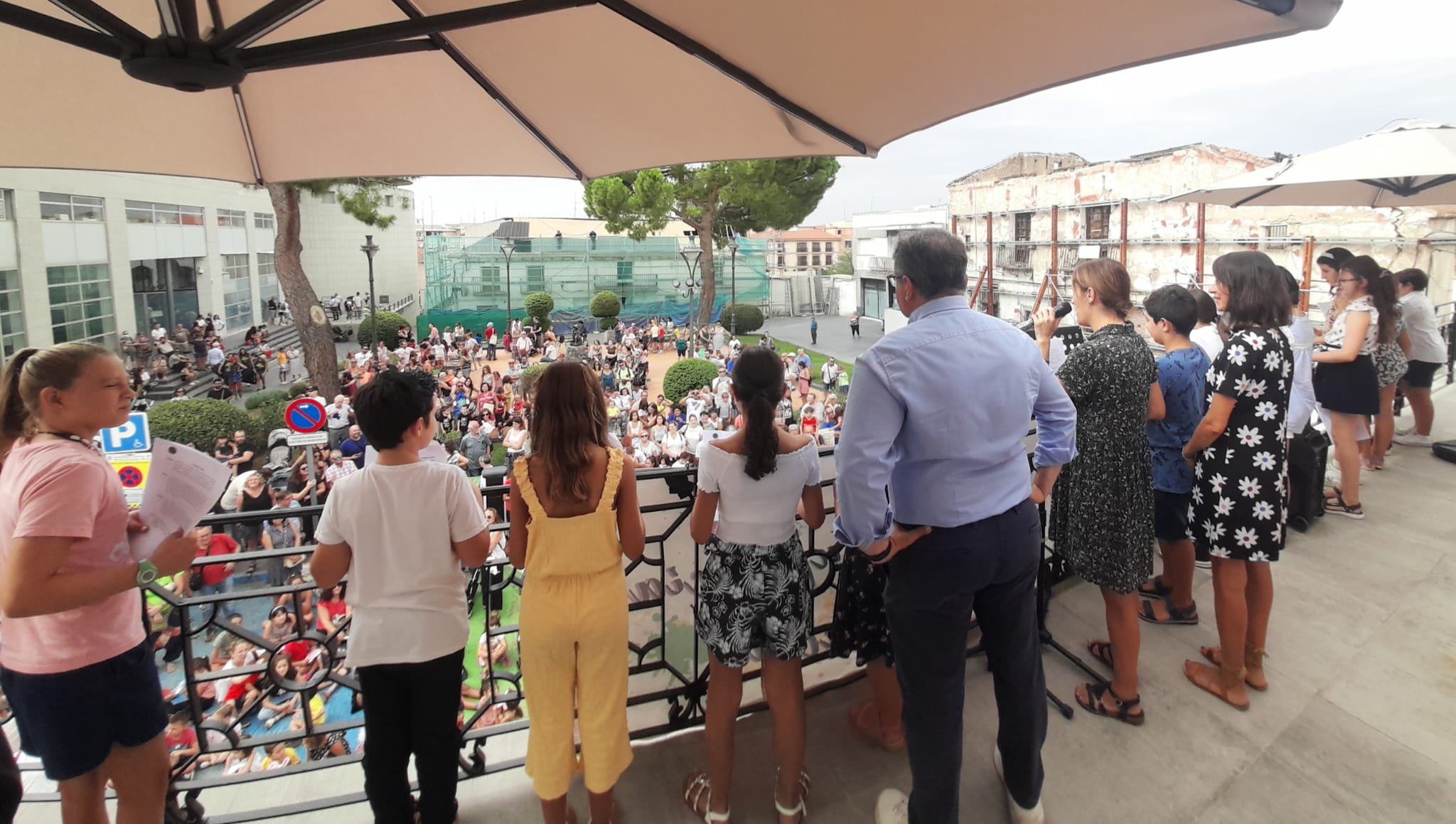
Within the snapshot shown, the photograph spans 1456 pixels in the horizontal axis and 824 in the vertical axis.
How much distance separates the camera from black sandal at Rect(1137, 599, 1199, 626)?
2.83 meters

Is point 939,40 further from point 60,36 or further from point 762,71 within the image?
point 60,36

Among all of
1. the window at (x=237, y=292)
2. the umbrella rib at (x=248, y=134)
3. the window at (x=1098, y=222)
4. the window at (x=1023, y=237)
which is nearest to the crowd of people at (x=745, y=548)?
the umbrella rib at (x=248, y=134)

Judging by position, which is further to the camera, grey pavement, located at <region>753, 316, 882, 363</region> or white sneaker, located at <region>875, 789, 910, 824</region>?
grey pavement, located at <region>753, 316, 882, 363</region>

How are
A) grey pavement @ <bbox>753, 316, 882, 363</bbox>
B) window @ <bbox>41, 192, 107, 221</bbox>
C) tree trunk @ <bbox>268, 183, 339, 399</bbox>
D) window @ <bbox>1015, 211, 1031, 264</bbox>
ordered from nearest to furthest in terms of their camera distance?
tree trunk @ <bbox>268, 183, 339, 399</bbox>
window @ <bbox>41, 192, 107, 221</bbox>
window @ <bbox>1015, 211, 1031, 264</bbox>
grey pavement @ <bbox>753, 316, 882, 363</bbox>

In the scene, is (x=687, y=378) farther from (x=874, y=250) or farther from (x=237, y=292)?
(x=874, y=250)

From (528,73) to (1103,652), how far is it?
2.75 m

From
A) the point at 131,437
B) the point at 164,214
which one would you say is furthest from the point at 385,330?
the point at 131,437

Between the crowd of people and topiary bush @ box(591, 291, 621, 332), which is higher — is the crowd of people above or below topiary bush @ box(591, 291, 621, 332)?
below

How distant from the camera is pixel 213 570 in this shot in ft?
18.4

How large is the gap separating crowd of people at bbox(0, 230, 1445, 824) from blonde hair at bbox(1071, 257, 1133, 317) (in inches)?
0.6

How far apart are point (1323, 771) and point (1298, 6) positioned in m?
2.09

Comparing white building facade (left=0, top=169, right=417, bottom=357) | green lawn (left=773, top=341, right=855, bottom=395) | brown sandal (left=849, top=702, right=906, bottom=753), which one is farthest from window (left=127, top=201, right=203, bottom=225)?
brown sandal (left=849, top=702, right=906, bottom=753)

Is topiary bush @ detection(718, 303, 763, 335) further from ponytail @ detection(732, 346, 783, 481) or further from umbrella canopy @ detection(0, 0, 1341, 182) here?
ponytail @ detection(732, 346, 783, 481)

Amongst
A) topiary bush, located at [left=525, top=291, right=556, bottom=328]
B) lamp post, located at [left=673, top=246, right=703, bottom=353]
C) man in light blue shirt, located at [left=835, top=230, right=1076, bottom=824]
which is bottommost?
man in light blue shirt, located at [left=835, top=230, right=1076, bottom=824]
